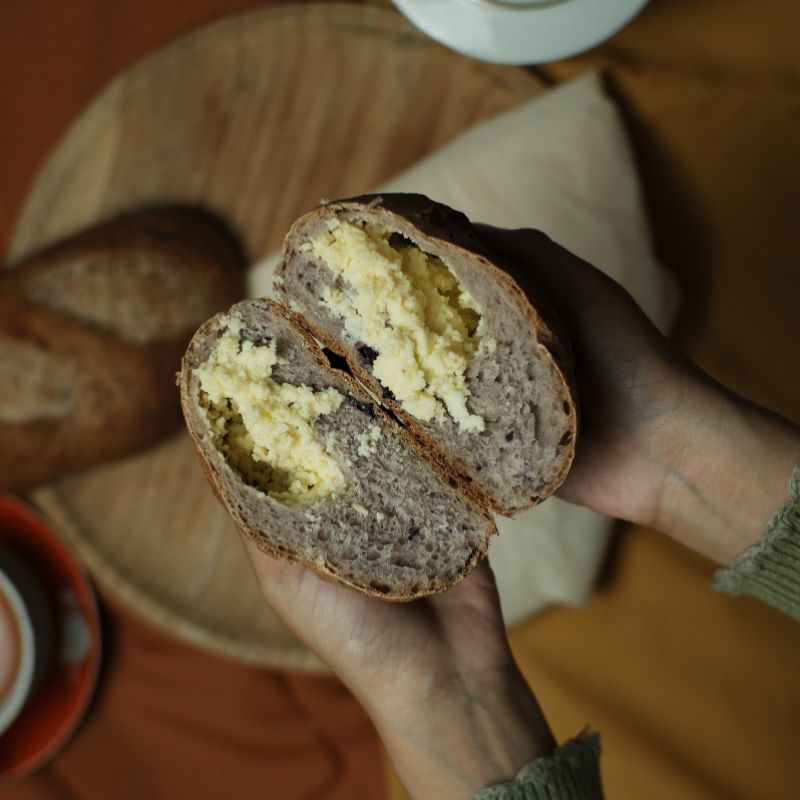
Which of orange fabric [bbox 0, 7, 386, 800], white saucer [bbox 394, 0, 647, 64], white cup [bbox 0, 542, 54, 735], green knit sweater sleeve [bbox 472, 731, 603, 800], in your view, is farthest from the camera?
orange fabric [bbox 0, 7, 386, 800]

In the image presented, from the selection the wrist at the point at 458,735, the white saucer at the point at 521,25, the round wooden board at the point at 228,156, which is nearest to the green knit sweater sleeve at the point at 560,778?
the wrist at the point at 458,735

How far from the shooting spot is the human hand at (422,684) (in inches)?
48.3

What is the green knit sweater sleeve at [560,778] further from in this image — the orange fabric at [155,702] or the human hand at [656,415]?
the orange fabric at [155,702]

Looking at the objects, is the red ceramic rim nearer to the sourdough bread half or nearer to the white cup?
the white cup

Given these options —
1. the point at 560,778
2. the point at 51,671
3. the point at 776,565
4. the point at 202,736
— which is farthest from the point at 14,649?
the point at 776,565

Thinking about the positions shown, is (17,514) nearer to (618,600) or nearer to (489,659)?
(489,659)

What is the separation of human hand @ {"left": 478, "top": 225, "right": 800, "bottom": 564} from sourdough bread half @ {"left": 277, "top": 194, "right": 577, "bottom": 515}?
16 cm

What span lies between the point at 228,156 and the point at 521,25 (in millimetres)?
632

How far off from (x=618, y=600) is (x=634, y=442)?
1.88ft

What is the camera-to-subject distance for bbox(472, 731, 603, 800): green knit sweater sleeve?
118cm

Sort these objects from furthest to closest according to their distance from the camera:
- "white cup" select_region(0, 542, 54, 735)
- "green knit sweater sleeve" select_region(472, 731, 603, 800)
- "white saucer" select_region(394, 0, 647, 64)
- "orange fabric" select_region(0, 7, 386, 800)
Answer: "orange fabric" select_region(0, 7, 386, 800), "white cup" select_region(0, 542, 54, 735), "white saucer" select_region(394, 0, 647, 64), "green knit sweater sleeve" select_region(472, 731, 603, 800)

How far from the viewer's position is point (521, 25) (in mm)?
1429

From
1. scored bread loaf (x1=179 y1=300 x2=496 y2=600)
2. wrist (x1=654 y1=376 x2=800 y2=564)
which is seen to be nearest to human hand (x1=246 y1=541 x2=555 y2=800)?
scored bread loaf (x1=179 y1=300 x2=496 y2=600)

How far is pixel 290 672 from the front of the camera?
72.2 inches
